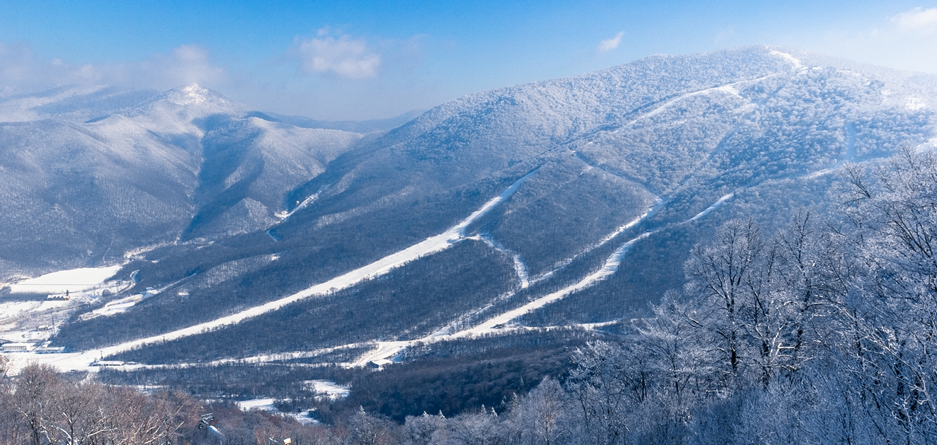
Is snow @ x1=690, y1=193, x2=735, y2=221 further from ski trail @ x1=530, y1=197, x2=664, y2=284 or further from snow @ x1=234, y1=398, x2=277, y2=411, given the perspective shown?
snow @ x1=234, y1=398, x2=277, y2=411

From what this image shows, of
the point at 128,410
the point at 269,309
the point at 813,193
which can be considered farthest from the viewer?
the point at 269,309

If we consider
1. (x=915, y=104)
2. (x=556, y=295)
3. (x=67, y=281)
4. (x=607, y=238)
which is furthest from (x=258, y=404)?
(x=915, y=104)

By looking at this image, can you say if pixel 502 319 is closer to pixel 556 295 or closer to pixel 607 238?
pixel 556 295

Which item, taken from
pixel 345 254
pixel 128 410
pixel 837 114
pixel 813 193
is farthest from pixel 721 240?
pixel 837 114

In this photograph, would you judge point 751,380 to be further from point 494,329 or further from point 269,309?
point 269,309

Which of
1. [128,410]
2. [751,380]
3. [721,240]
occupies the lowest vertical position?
[128,410]

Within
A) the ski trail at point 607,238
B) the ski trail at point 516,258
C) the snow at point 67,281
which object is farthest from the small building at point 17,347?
the ski trail at point 607,238

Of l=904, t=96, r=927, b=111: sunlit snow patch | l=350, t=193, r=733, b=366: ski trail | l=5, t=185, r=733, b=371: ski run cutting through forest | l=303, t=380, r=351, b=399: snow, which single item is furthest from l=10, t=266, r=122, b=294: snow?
l=904, t=96, r=927, b=111: sunlit snow patch
